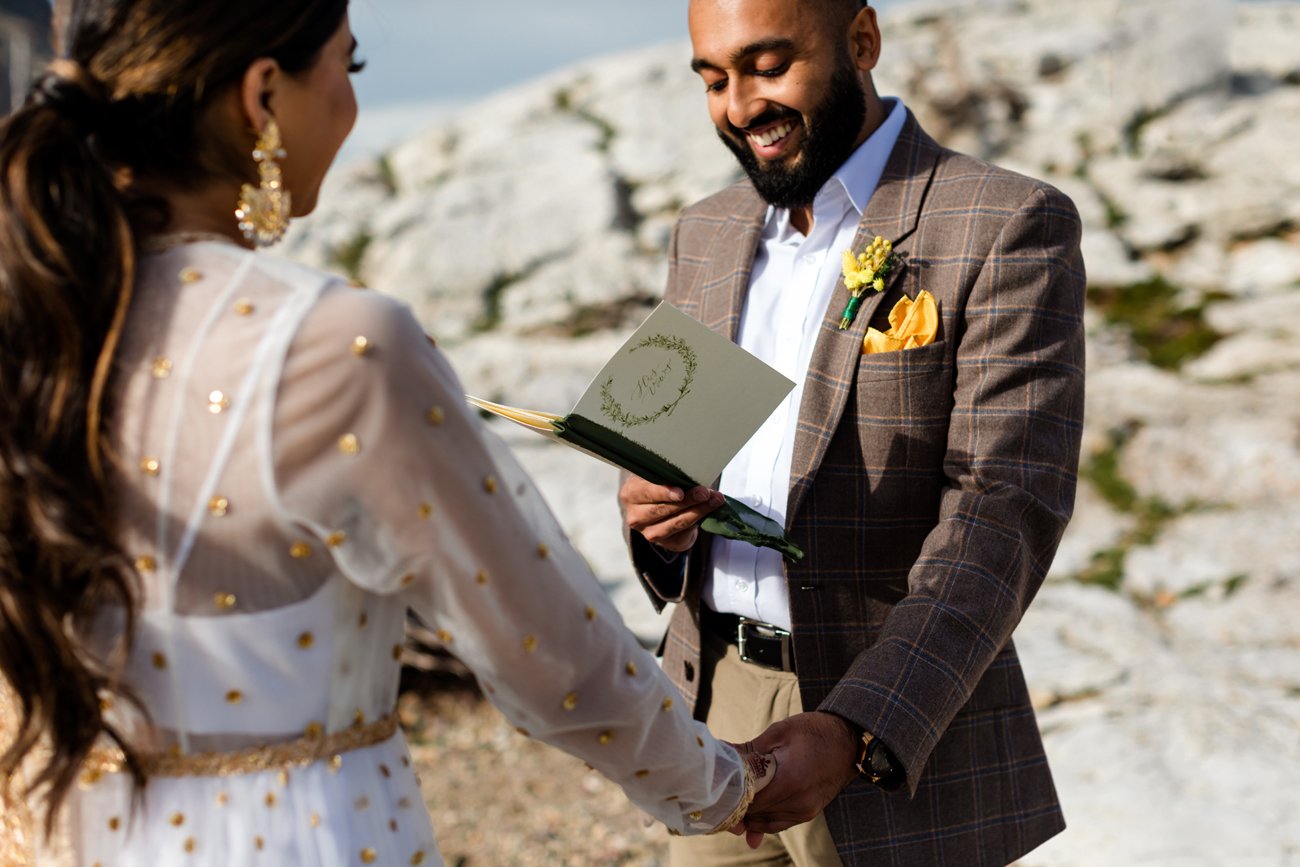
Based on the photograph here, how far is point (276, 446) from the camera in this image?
1321 millimetres

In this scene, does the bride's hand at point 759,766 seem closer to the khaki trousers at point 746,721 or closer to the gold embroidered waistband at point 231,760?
the khaki trousers at point 746,721

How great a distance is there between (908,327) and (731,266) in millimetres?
513

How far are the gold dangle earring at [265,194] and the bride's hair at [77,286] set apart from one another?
47mm

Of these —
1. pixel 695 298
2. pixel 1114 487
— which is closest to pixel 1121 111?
pixel 1114 487

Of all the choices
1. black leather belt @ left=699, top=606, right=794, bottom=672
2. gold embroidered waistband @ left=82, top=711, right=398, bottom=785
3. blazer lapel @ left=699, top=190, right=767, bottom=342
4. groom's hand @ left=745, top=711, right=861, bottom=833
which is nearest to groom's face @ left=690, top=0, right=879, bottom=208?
blazer lapel @ left=699, top=190, right=767, bottom=342

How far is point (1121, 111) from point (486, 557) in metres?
10.6

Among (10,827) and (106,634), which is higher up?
(106,634)

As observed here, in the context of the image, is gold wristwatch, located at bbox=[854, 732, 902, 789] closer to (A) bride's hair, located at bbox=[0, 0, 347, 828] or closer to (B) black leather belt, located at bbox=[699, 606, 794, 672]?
(B) black leather belt, located at bbox=[699, 606, 794, 672]

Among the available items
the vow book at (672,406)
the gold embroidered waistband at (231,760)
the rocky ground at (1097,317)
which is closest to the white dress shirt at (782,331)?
the vow book at (672,406)

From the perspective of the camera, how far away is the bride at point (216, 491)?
4.33 feet

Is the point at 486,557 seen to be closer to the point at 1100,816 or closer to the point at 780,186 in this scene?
the point at 780,186

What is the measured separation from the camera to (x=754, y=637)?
2.46m

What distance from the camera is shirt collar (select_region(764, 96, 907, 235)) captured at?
2539mm

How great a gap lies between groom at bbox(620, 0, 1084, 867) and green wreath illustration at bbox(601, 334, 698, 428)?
195mm
